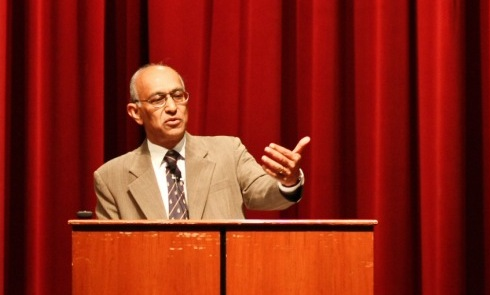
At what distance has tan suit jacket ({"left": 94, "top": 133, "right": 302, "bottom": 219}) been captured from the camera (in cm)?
220

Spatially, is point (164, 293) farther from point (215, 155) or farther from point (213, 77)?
point (213, 77)

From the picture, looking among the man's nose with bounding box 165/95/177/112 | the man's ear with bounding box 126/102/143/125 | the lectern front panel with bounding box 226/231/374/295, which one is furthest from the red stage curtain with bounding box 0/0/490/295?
the lectern front panel with bounding box 226/231/374/295

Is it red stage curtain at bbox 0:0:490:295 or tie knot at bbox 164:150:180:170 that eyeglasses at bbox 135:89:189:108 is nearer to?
tie knot at bbox 164:150:180:170

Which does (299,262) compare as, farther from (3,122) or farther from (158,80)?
(3,122)

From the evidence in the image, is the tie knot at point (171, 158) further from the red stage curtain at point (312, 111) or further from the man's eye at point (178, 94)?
the red stage curtain at point (312, 111)

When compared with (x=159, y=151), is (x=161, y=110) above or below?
above

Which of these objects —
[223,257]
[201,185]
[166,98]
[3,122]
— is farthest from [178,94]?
[223,257]

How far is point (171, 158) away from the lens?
2311 mm

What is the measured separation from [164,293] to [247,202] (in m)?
0.81

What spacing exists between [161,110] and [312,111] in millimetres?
742

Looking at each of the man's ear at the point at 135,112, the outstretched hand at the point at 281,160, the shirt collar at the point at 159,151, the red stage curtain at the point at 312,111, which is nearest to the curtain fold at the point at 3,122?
the red stage curtain at the point at 312,111

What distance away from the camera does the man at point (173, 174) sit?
220 centimetres

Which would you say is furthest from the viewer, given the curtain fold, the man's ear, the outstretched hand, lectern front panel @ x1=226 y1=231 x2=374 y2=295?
the curtain fold

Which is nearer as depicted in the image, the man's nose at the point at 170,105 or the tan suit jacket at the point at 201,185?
the tan suit jacket at the point at 201,185
